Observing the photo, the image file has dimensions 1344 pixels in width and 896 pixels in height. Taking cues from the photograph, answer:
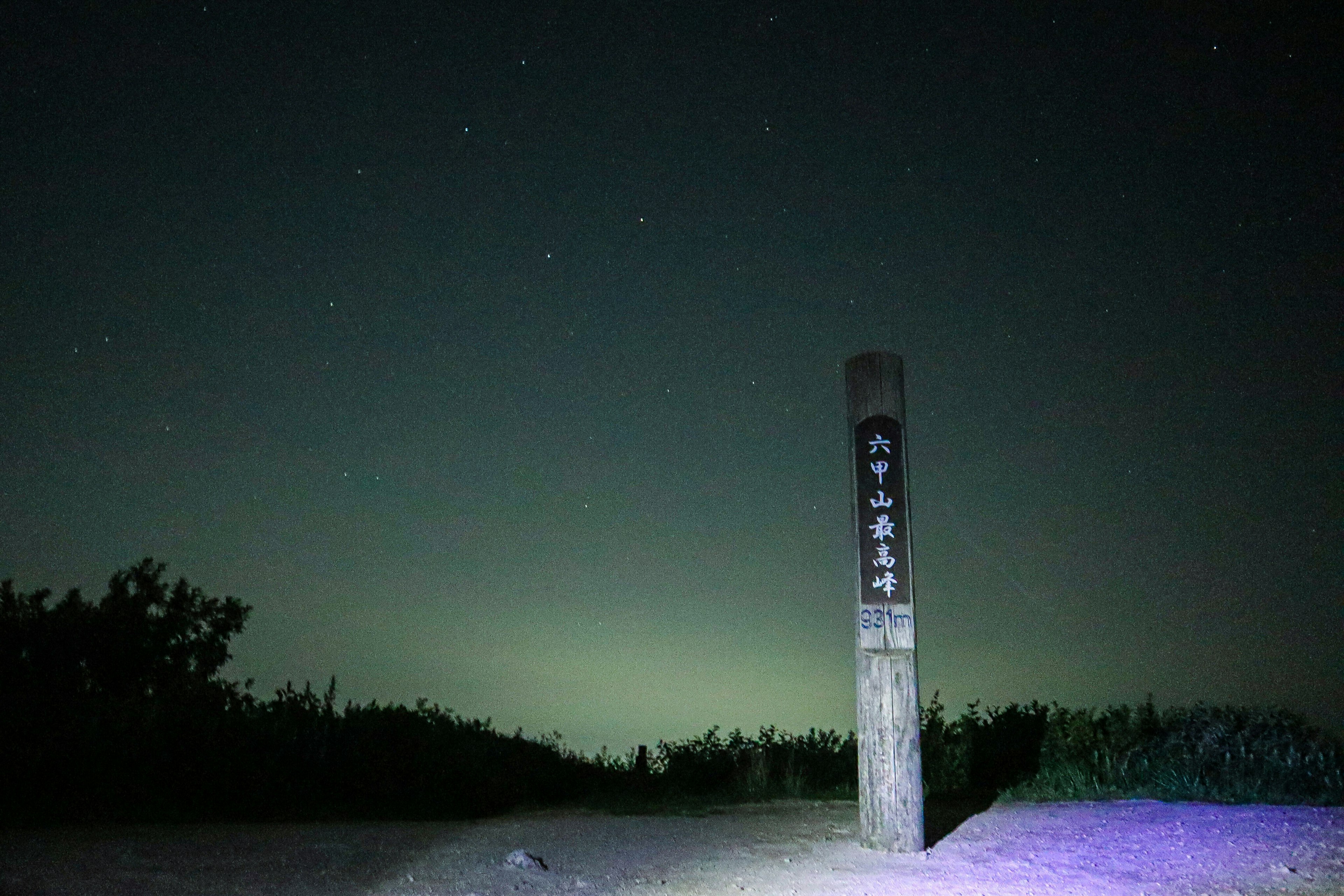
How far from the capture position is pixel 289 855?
859 cm

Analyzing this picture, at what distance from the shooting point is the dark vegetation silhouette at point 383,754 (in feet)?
38.8

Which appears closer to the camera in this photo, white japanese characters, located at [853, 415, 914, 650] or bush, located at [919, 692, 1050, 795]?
white japanese characters, located at [853, 415, 914, 650]

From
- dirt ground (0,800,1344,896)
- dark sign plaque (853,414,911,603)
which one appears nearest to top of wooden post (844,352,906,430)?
dark sign plaque (853,414,911,603)

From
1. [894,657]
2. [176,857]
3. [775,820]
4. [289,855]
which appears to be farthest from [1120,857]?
[176,857]

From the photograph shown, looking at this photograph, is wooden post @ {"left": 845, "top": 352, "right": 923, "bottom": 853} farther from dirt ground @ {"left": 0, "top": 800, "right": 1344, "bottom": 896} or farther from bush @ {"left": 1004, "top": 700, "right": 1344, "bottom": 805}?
bush @ {"left": 1004, "top": 700, "right": 1344, "bottom": 805}

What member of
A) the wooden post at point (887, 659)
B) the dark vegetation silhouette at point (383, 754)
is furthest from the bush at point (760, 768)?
the wooden post at point (887, 659)

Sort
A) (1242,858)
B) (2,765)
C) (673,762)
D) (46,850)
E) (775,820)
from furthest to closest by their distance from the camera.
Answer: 1. (673,762)
2. (2,765)
3. (775,820)
4. (46,850)
5. (1242,858)

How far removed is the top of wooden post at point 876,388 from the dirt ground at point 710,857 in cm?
320

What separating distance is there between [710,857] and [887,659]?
188 cm

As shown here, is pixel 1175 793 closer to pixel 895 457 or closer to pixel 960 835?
pixel 960 835

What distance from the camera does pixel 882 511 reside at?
876 centimetres

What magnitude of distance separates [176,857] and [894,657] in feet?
17.4

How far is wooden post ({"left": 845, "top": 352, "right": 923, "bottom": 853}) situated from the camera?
8539 mm

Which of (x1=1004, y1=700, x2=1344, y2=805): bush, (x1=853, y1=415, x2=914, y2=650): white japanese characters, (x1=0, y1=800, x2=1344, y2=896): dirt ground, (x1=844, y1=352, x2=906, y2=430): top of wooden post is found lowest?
(x1=0, y1=800, x2=1344, y2=896): dirt ground
